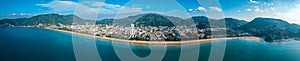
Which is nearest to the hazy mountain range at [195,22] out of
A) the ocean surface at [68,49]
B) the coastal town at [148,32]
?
the coastal town at [148,32]

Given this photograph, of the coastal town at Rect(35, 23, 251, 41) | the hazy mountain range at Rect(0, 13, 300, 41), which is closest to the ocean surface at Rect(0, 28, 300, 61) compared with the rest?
the coastal town at Rect(35, 23, 251, 41)

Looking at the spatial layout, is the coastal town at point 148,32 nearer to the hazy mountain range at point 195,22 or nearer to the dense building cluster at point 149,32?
the dense building cluster at point 149,32

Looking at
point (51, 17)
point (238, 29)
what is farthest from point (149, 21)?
point (238, 29)

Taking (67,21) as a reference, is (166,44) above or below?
below

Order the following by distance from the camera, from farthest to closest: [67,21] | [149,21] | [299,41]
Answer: [299,41] → [149,21] → [67,21]

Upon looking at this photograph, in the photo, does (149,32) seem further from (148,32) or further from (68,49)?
(68,49)

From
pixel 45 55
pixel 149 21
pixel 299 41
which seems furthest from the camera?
pixel 299 41

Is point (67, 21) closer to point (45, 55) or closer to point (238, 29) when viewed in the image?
point (45, 55)
